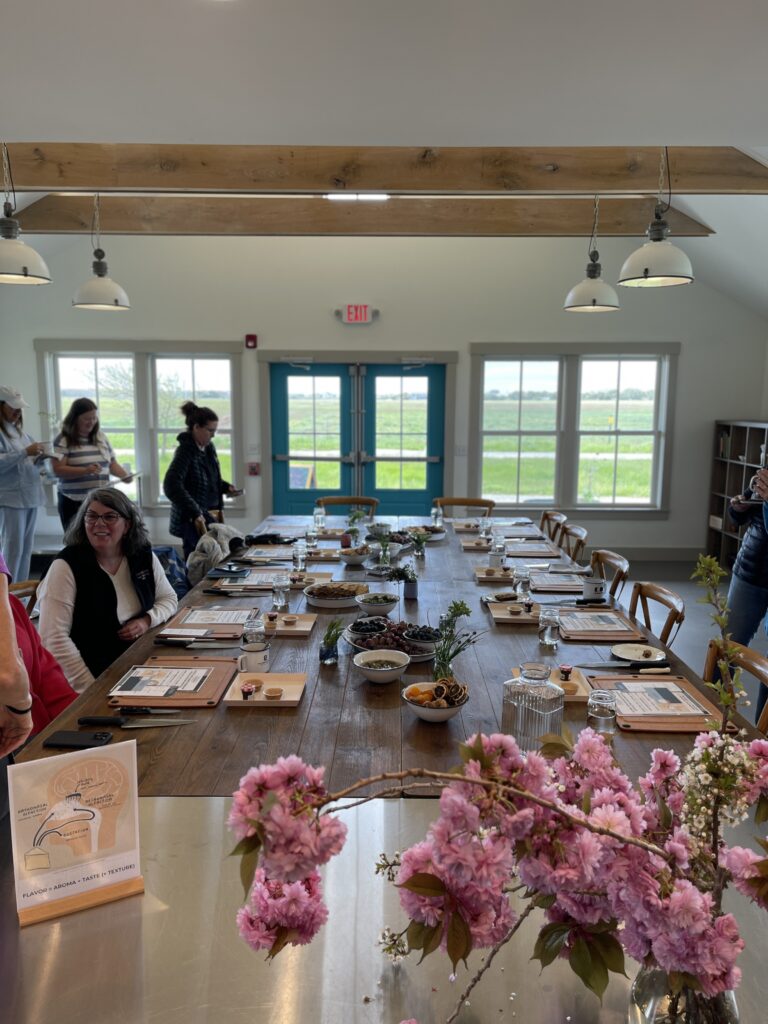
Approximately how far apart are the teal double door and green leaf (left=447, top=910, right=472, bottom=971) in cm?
659

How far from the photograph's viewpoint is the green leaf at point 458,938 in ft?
2.37

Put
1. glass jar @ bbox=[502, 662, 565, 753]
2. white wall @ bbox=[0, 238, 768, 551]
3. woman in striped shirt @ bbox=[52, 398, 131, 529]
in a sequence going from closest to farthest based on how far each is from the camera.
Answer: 1. glass jar @ bbox=[502, 662, 565, 753]
2. woman in striped shirt @ bbox=[52, 398, 131, 529]
3. white wall @ bbox=[0, 238, 768, 551]

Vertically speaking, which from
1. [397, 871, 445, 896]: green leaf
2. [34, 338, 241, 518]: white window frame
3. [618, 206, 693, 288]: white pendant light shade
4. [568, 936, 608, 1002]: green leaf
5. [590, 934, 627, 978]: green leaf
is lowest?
[568, 936, 608, 1002]: green leaf

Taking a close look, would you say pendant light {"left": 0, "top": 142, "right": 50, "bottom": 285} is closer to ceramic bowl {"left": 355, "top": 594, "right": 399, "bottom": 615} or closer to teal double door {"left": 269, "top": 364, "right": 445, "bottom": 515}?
ceramic bowl {"left": 355, "top": 594, "right": 399, "bottom": 615}

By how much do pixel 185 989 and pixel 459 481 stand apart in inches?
253

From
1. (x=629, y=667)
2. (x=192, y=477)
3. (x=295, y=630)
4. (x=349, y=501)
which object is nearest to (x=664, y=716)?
(x=629, y=667)

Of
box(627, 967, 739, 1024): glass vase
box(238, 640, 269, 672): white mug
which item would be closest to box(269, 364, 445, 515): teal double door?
box(238, 640, 269, 672): white mug

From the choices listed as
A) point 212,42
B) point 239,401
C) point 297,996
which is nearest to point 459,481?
point 239,401

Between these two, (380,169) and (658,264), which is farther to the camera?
(380,169)

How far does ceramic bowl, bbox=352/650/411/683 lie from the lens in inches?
81.0

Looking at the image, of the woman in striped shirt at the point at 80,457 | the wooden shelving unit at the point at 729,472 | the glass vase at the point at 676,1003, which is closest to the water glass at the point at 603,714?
the glass vase at the point at 676,1003

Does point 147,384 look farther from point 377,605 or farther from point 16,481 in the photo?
point 377,605

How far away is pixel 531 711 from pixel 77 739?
1103 millimetres

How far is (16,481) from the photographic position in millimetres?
5246
